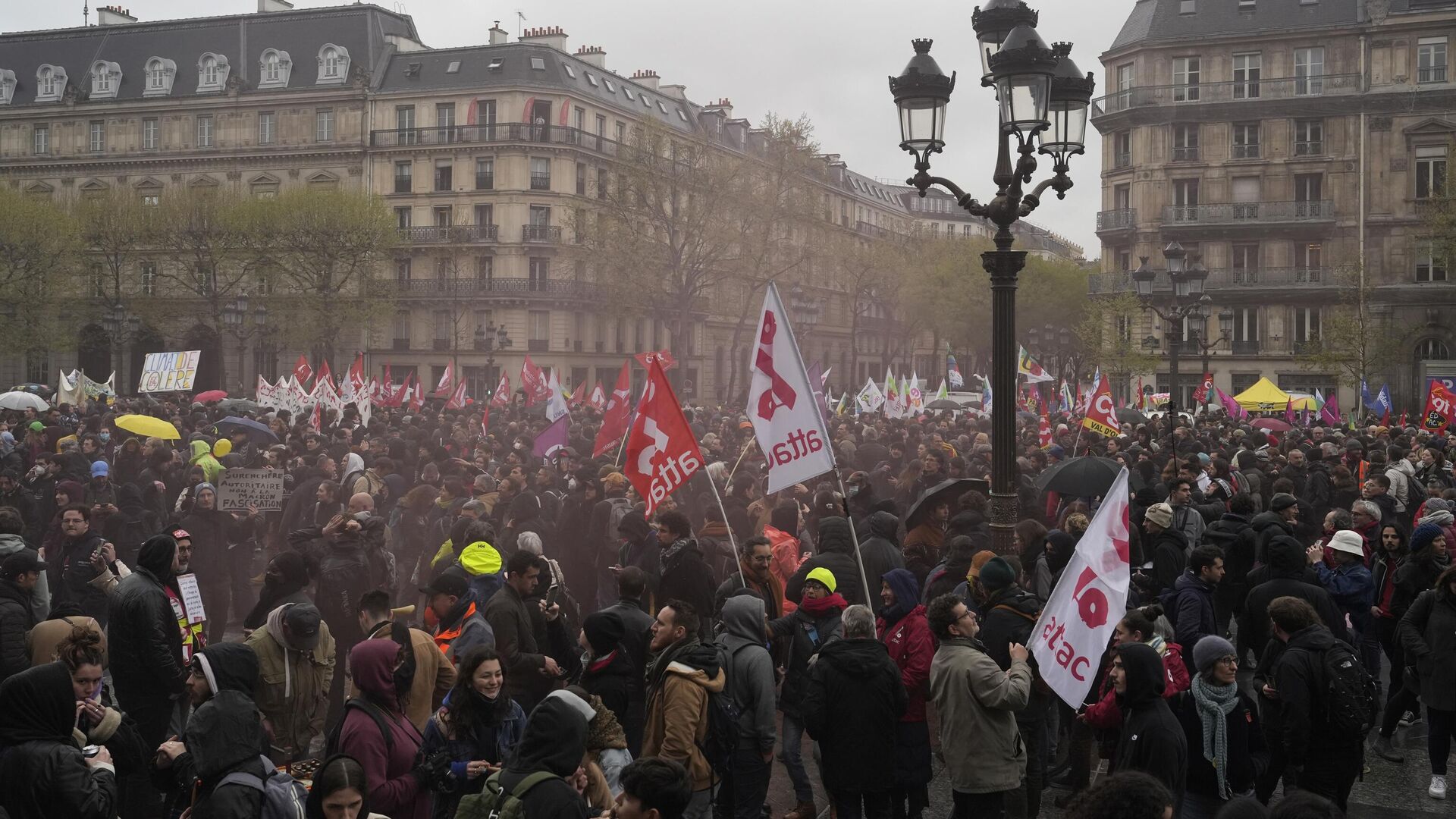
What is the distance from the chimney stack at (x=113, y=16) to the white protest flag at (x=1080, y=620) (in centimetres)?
7248

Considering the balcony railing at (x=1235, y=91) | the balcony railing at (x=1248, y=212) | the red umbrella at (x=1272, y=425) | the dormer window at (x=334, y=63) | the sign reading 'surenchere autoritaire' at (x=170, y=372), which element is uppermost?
the dormer window at (x=334, y=63)

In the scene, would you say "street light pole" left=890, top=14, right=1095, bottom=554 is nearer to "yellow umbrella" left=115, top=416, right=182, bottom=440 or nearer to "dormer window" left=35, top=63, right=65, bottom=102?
"yellow umbrella" left=115, top=416, right=182, bottom=440

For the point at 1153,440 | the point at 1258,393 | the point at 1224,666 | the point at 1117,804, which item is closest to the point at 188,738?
the point at 1117,804

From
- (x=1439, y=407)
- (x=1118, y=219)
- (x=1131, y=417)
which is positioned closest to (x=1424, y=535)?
(x=1439, y=407)

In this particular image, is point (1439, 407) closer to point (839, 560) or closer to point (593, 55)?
point (839, 560)

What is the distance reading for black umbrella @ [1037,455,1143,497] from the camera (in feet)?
38.2

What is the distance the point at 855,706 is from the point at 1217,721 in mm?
1686

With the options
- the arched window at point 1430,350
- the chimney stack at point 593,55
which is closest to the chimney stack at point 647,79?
the chimney stack at point 593,55

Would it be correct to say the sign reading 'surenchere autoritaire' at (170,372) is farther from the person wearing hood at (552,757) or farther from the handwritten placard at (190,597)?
the person wearing hood at (552,757)

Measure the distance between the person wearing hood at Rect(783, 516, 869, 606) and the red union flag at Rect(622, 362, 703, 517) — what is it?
1.07 meters

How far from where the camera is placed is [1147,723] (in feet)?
18.0

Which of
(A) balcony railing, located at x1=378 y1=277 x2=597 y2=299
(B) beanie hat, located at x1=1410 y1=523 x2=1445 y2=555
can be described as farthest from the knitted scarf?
(A) balcony railing, located at x1=378 y1=277 x2=597 y2=299

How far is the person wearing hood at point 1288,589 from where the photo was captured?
768 cm

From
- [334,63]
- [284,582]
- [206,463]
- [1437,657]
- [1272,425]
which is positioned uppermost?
[334,63]
